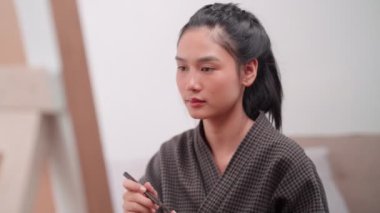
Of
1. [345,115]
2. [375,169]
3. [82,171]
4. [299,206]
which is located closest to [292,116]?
[345,115]

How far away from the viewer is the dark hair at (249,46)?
771 mm

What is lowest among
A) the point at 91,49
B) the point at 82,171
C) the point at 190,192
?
the point at 190,192

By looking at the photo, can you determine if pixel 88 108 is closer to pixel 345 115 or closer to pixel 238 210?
pixel 238 210

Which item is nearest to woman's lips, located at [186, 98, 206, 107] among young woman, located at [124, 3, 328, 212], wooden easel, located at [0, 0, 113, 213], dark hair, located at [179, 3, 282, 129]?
young woman, located at [124, 3, 328, 212]

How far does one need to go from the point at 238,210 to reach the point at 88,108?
0.50 m

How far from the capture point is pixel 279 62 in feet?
3.96

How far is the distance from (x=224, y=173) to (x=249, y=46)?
9.6 inches

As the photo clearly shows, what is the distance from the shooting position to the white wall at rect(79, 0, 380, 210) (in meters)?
1.19

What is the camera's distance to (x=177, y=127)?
49.6 inches

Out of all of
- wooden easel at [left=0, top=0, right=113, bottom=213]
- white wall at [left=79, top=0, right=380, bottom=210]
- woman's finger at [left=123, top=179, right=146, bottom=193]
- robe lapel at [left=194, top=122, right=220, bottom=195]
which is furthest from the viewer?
white wall at [left=79, top=0, right=380, bottom=210]

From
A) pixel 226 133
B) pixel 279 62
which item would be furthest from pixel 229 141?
pixel 279 62

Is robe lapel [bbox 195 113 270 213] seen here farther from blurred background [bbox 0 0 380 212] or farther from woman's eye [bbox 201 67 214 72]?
blurred background [bbox 0 0 380 212]

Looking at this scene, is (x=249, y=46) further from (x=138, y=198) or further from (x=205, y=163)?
(x=138, y=198)

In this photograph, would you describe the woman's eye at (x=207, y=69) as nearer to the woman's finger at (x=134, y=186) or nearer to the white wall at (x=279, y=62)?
the woman's finger at (x=134, y=186)
